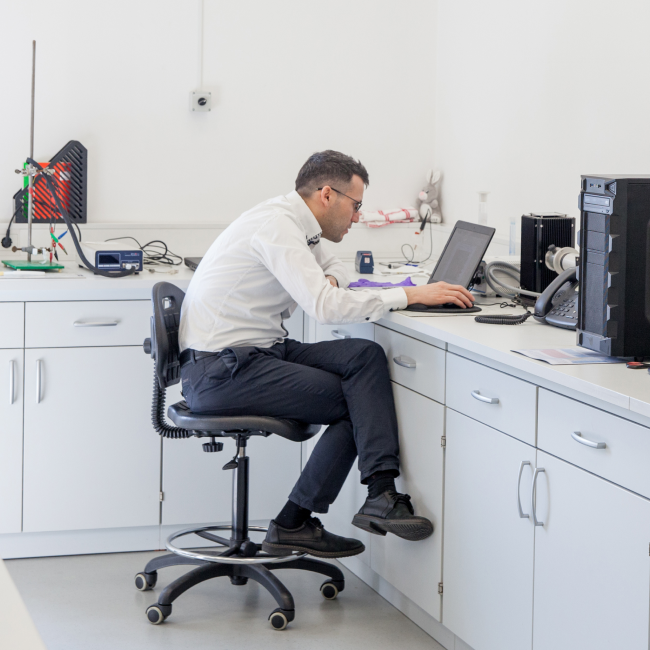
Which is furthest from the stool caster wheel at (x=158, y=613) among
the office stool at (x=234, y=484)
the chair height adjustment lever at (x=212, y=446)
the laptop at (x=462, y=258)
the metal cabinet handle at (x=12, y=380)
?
the laptop at (x=462, y=258)

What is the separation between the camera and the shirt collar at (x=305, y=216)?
268 centimetres

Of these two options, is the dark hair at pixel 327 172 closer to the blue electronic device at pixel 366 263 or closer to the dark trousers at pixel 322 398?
the dark trousers at pixel 322 398

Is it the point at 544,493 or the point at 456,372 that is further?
the point at 456,372

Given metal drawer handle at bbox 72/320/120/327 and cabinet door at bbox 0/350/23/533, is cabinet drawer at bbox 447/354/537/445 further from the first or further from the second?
cabinet door at bbox 0/350/23/533

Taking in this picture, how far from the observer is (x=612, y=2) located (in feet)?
9.20

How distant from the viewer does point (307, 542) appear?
8.67 feet

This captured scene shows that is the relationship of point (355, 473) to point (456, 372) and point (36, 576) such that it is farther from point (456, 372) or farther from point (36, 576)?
point (36, 576)

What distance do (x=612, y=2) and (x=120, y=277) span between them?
183 centimetres

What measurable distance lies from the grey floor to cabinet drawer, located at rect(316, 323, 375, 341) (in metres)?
0.80

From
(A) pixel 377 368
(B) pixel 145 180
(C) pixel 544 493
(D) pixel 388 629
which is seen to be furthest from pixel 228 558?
(B) pixel 145 180

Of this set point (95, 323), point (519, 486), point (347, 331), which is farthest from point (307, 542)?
point (95, 323)

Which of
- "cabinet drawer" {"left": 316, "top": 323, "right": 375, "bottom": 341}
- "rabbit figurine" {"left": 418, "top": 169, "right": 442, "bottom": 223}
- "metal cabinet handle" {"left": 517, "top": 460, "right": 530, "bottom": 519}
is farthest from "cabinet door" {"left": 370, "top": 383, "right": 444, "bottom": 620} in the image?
"rabbit figurine" {"left": 418, "top": 169, "right": 442, "bottom": 223}

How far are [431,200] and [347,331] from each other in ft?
4.22

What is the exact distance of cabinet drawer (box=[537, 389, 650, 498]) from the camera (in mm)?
1661
